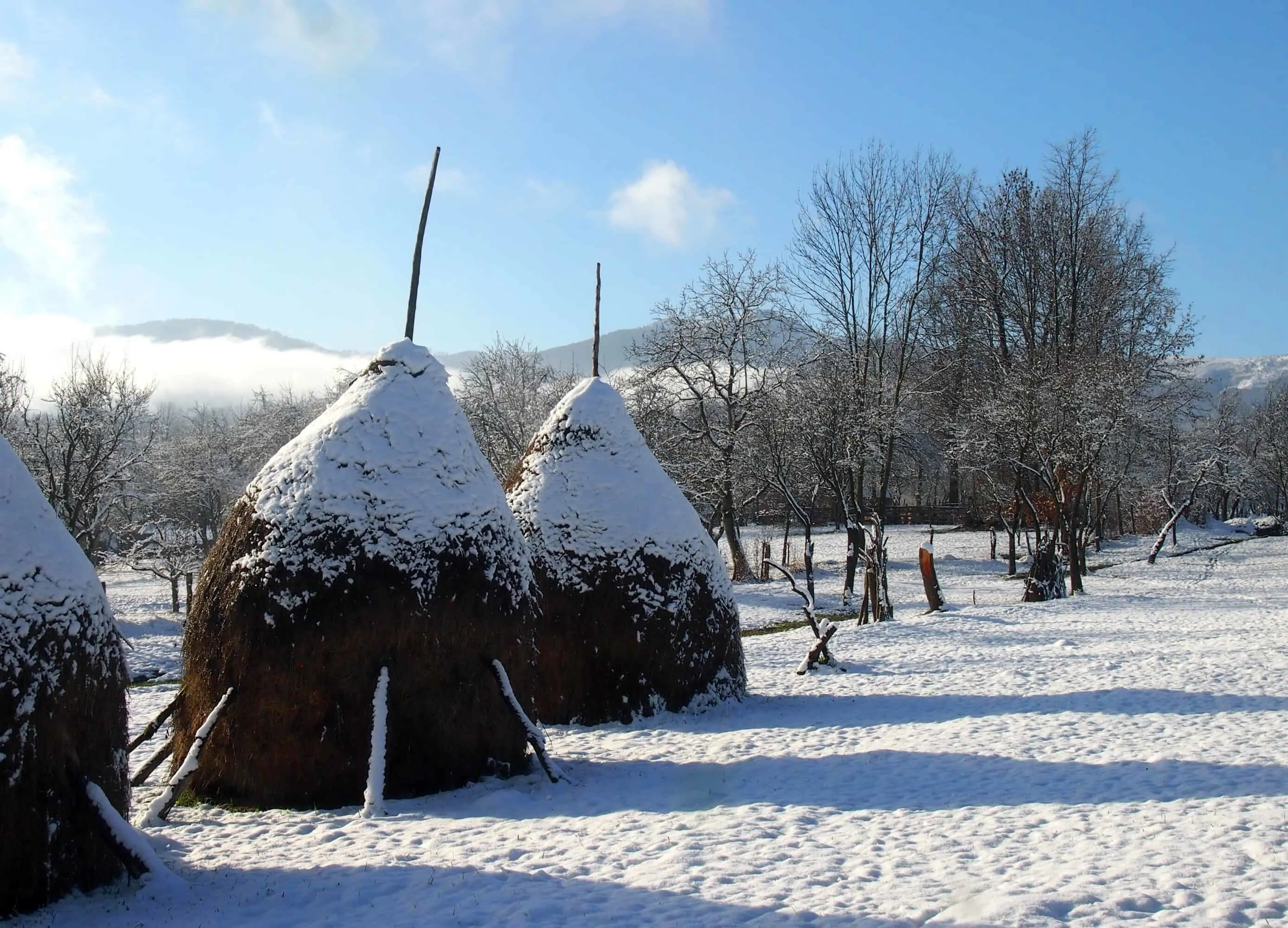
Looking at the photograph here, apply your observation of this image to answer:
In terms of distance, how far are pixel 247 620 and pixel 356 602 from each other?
78cm

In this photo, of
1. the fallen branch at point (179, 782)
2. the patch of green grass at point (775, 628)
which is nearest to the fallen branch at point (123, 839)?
the fallen branch at point (179, 782)

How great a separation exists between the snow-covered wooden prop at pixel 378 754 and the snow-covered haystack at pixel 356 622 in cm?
9

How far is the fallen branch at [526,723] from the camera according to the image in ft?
23.0

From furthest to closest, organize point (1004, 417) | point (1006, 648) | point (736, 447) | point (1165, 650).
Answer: point (736, 447) < point (1004, 417) < point (1006, 648) < point (1165, 650)

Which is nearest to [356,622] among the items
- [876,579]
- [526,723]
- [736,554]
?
[526,723]

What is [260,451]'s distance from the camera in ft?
156

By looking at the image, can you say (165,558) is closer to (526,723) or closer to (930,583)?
(930,583)

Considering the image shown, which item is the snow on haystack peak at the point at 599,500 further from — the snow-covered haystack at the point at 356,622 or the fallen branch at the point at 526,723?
the fallen branch at the point at 526,723

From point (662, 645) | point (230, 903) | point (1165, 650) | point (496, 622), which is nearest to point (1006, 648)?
point (1165, 650)

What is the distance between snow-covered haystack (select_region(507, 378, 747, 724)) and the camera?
375 inches

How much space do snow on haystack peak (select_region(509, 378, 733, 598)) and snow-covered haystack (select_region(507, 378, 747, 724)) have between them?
0.5 inches

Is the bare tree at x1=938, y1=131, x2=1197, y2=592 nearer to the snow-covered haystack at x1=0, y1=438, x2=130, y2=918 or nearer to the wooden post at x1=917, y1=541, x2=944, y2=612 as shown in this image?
the wooden post at x1=917, y1=541, x2=944, y2=612

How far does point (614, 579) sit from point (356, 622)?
11.4ft

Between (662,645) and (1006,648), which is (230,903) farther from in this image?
(1006,648)
